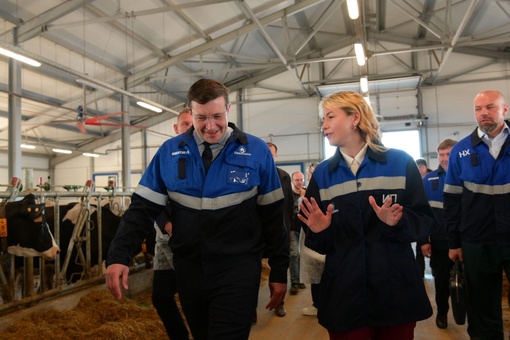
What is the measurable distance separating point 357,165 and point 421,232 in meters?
0.38

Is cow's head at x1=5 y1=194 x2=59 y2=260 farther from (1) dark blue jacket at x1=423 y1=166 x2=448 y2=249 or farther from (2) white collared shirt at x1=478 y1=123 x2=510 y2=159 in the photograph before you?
(2) white collared shirt at x1=478 y1=123 x2=510 y2=159

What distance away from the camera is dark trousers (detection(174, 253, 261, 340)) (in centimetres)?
179

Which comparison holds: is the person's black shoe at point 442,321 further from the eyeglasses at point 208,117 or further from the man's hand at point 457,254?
the eyeglasses at point 208,117

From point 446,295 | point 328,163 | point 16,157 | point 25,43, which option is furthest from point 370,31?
point 328,163

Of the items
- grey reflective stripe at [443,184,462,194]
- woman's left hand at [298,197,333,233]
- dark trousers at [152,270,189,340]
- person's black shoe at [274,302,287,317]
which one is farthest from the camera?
person's black shoe at [274,302,287,317]

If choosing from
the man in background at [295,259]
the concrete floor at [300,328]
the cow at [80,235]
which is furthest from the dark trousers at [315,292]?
the cow at [80,235]

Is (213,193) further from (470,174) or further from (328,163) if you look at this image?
(470,174)

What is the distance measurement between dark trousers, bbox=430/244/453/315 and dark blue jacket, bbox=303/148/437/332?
220 centimetres

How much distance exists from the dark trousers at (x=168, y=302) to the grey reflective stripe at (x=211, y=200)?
100 cm

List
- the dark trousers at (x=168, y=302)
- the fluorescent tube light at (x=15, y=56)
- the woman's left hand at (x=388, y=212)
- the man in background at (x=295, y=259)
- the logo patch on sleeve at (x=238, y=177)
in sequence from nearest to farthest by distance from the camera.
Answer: the woman's left hand at (x=388, y=212) → the logo patch on sleeve at (x=238, y=177) → the dark trousers at (x=168, y=302) → the man in background at (x=295, y=259) → the fluorescent tube light at (x=15, y=56)

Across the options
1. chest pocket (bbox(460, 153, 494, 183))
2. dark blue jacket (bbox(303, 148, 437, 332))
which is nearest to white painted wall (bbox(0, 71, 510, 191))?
chest pocket (bbox(460, 153, 494, 183))

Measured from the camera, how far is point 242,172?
194cm

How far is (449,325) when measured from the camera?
396cm

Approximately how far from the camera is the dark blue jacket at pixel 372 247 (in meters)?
1.72
